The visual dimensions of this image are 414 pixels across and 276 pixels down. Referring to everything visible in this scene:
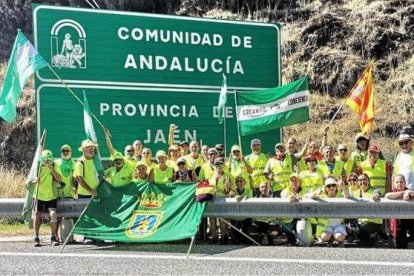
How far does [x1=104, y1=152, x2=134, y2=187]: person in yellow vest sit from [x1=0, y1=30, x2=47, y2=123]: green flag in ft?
6.30

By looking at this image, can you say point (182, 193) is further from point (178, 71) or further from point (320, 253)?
point (178, 71)

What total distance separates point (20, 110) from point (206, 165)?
10.8 meters

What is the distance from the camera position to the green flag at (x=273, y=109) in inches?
433

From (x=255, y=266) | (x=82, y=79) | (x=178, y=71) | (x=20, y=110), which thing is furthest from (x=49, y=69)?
(x=20, y=110)

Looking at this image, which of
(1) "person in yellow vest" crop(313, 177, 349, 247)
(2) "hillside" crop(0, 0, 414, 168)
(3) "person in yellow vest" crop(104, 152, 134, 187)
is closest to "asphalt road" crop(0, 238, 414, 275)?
(1) "person in yellow vest" crop(313, 177, 349, 247)

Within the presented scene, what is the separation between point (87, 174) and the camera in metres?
9.29

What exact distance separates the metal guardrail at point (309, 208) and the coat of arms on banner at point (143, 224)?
74 cm

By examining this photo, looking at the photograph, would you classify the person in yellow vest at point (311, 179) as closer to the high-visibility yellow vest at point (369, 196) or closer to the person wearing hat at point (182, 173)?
the high-visibility yellow vest at point (369, 196)

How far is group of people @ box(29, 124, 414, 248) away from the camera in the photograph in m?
8.81

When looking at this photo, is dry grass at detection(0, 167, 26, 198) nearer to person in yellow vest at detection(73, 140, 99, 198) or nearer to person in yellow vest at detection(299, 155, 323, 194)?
person in yellow vest at detection(73, 140, 99, 198)

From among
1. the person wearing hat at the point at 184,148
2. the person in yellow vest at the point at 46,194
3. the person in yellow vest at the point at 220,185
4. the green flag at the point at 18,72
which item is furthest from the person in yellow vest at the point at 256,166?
the green flag at the point at 18,72

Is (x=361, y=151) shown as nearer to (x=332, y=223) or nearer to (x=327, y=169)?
(x=327, y=169)

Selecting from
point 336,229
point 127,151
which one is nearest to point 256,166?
point 336,229

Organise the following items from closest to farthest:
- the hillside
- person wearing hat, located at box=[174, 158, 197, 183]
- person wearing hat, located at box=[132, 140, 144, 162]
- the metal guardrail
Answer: the metal guardrail < person wearing hat, located at box=[174, 158, 197, 183] < person wearing hat, located at box=[132, 140, 144, 162] < the hillside
